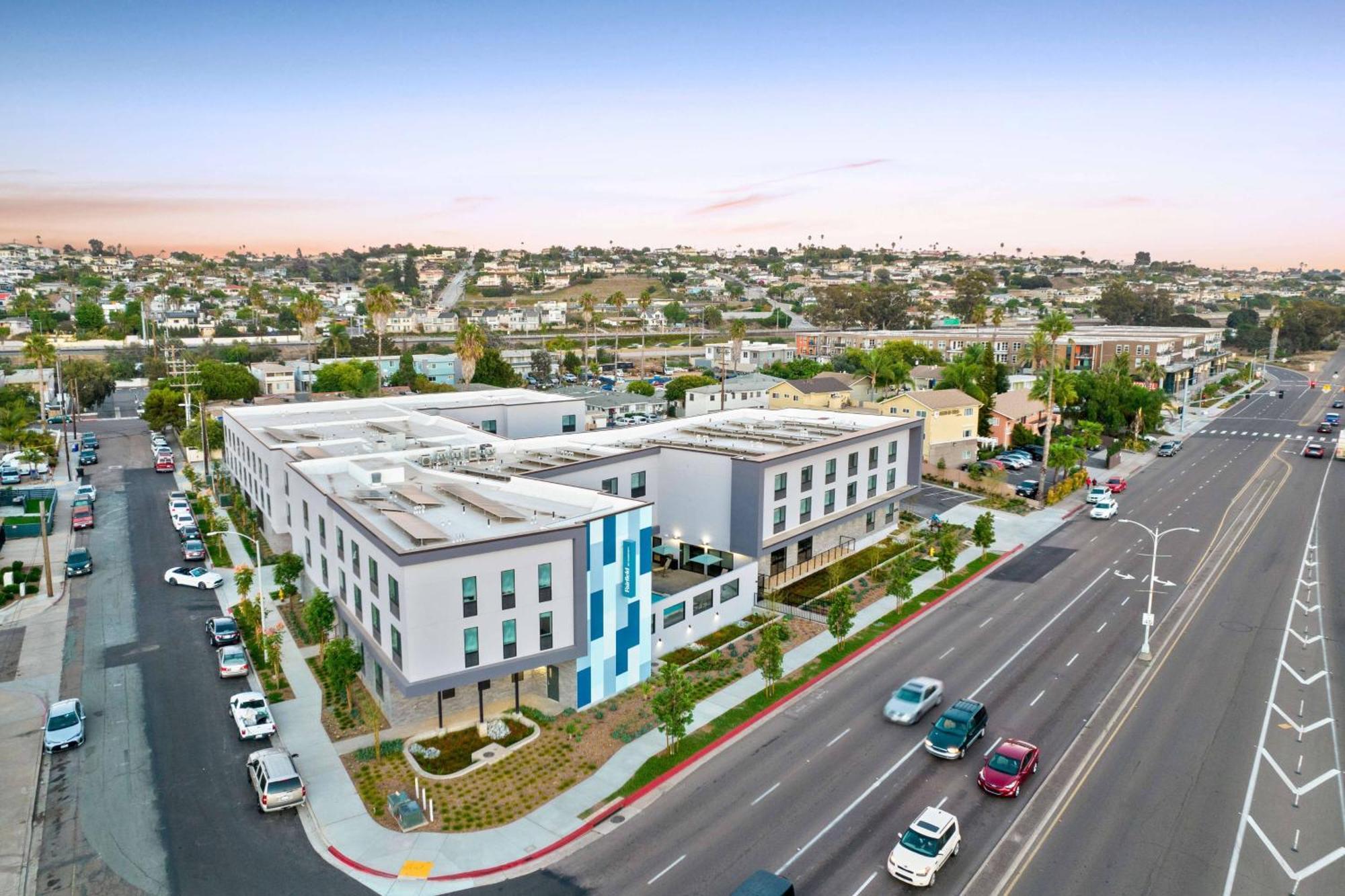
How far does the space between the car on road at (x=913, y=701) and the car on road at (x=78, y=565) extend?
53094 mm

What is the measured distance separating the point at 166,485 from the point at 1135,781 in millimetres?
86385

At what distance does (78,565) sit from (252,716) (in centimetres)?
3010

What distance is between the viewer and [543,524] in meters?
38.2

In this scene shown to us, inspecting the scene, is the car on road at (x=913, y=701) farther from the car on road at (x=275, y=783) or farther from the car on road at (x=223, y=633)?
the car on road at (x=223, y=633)

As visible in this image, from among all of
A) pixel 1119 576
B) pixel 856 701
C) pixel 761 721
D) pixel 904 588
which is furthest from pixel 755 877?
pixel 1119 576

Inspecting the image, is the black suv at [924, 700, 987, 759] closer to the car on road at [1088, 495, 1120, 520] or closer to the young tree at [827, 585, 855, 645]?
the young tree at [827, 585, 855, 645]

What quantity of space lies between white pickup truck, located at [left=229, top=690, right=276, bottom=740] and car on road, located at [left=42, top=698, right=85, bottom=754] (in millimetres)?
5772

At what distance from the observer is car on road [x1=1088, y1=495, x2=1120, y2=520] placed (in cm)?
7338

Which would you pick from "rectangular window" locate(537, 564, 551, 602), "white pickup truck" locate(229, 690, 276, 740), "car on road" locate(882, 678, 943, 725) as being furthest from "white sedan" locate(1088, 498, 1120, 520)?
"white pickup truck" locate(229, 690, 276, 740)

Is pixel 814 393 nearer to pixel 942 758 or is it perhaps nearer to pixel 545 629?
pixel 942 758

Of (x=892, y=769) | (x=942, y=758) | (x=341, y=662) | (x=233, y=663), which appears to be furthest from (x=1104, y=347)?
(x=233, y=663)

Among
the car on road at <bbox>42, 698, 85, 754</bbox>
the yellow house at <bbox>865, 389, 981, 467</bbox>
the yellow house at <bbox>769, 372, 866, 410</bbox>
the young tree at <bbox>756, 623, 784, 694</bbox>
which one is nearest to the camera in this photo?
the car on road at <bbox>42, 698, 85, 754</bbox>

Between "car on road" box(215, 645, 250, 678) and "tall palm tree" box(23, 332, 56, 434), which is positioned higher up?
"tall palm tree" box(23, 332, 56, 434)

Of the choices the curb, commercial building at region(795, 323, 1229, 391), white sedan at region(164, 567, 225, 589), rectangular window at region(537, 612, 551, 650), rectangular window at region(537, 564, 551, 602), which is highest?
commercial building at region(795, 323, 1229, 391)
